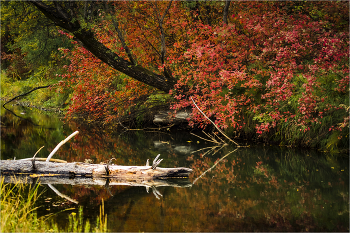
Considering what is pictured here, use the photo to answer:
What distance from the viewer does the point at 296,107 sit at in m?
10.9

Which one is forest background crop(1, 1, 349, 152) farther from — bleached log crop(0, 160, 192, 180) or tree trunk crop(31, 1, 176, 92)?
bleached log crop(0, 160, 192, 180)

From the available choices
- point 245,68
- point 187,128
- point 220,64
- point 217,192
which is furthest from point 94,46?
point 217,192

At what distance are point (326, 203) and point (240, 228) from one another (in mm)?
2015

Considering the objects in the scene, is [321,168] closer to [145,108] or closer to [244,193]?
[244,193]

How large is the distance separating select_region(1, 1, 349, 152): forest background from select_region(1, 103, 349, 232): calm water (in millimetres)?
1060

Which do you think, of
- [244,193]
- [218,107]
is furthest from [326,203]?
[218,107]

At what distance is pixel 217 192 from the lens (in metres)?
7.00

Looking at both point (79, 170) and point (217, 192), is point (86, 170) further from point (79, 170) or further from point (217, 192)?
point (217, 192)

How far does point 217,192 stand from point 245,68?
5779 millimetres

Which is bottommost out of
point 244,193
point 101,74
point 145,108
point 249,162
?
point 244,193

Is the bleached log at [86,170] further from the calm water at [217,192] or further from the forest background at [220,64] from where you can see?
the forest background at [220,64]

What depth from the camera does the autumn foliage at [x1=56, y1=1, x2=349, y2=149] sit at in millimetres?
10281

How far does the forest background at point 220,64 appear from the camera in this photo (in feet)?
34.1

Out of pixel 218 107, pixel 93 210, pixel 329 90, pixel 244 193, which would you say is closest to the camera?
pixel 93 210
